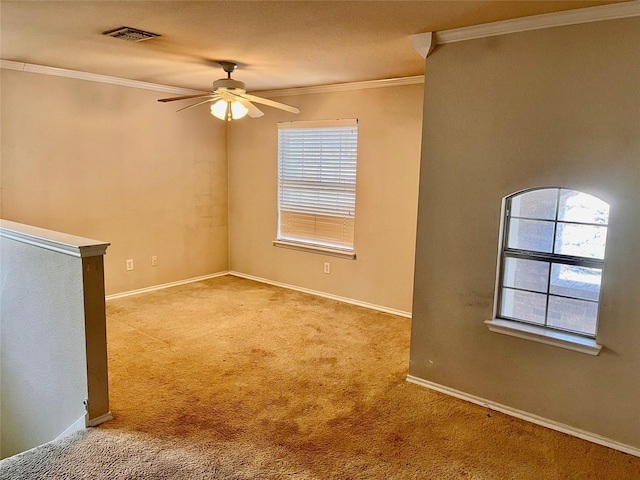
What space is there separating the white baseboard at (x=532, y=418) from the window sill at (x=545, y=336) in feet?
1.52

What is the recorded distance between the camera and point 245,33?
2.99 meters

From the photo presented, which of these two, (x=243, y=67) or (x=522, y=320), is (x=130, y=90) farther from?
(x=522, y=320)

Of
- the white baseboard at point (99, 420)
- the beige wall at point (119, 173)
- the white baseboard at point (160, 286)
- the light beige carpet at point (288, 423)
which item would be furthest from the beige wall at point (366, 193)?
the white baseboard at point (99, 420)

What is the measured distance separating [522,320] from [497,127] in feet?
3.80

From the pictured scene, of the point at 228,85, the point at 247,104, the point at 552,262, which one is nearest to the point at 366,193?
the point at 247,104

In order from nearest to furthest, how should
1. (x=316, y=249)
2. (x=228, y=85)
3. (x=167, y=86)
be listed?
(x=228, y=85) → (x=167, y=86) → (x=316, y=249)

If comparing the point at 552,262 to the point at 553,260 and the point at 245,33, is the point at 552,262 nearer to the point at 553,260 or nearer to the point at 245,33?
the point at 553,260

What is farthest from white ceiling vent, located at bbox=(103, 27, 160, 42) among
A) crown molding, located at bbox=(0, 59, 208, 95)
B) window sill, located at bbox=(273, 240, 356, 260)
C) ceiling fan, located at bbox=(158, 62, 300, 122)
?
window sill, located at bbox=(273, 240, 356, 260)

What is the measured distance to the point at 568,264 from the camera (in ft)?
8.81

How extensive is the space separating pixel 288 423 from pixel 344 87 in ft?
11.0

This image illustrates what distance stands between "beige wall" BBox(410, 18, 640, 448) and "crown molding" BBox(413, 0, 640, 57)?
40mm

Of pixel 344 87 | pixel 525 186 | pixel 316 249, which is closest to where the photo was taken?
pixel 525 186

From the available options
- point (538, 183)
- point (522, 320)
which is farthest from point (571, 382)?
point (538, 183)

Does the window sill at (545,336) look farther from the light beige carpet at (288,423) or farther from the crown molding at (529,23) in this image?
the crown molding at (529,23)
